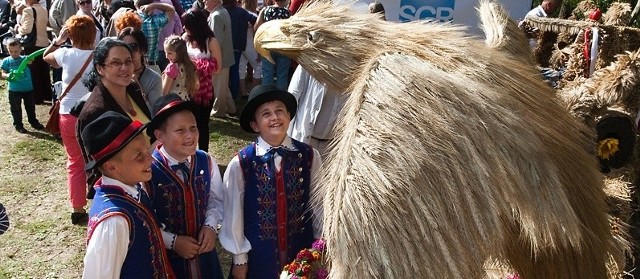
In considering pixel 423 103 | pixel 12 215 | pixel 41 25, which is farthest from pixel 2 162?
pixel 423 103

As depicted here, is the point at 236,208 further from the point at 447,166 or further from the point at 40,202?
the point at 40,202

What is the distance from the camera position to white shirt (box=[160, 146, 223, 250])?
2.34m

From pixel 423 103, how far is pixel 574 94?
5.12 ft

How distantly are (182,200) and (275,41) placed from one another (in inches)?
33.6

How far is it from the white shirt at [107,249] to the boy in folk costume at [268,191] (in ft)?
1.87

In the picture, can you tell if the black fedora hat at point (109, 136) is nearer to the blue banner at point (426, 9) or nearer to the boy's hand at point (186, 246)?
the boy's hand at point (186, 246)

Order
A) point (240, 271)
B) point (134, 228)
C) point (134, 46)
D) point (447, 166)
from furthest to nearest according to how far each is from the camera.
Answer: point (134, 46) → point (240, 271) → point (134, 228) → point (447, 166)

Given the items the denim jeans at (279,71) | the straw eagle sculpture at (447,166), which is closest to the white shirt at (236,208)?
the straw eagle sculpture at (447,166)

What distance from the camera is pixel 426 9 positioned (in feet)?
18.8

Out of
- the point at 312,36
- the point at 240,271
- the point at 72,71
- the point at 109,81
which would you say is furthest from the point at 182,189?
the point at 72,71

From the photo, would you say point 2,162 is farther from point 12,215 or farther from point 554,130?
point 554,130

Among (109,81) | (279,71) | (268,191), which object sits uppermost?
(109,81)

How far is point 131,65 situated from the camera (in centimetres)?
316

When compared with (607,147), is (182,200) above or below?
below
